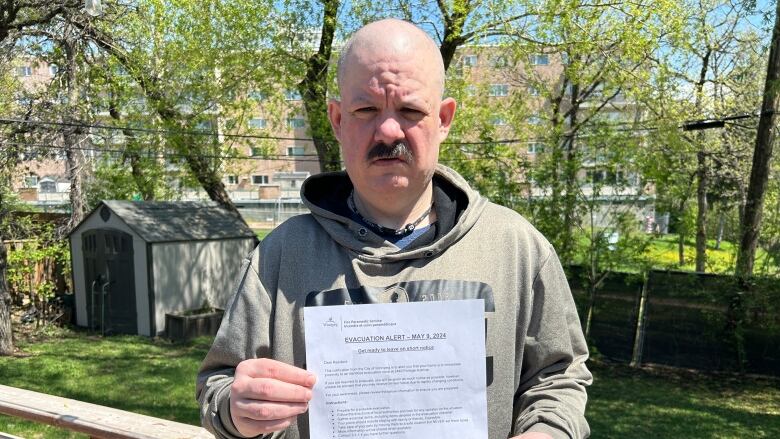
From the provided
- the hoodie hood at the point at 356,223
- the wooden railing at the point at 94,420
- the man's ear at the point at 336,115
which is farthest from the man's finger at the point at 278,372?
the wooden railing at the point at 94,420

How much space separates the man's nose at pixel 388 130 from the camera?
162 cm

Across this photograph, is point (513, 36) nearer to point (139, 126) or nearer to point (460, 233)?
point (139, 126)

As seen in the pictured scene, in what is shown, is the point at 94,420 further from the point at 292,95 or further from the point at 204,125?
the point at 204,125

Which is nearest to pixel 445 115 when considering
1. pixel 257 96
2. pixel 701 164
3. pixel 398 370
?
pixel 398 370

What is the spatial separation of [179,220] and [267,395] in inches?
533

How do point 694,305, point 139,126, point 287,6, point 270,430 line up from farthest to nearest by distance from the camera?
point 139,126 → point 287,6 → point 694,305 → point 270,430

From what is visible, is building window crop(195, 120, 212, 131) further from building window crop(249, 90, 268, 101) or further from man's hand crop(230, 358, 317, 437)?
man's hand crop(230, 358, 317, 437)

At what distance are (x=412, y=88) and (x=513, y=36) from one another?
11.9 m

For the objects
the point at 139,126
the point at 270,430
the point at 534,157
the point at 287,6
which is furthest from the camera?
the point at 139,126

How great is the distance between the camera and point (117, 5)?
14242 millimetres

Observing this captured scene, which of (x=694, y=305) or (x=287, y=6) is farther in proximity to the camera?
(x=287, y=6)

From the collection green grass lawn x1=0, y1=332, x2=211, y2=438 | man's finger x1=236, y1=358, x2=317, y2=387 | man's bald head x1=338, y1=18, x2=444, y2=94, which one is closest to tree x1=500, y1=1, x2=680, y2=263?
green grass lawn x1=0, y1=332, x2=211, y2=438

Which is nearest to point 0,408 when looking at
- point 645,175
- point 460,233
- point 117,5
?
point 460,233

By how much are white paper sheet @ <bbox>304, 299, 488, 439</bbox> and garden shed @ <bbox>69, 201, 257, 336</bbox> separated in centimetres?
1167
